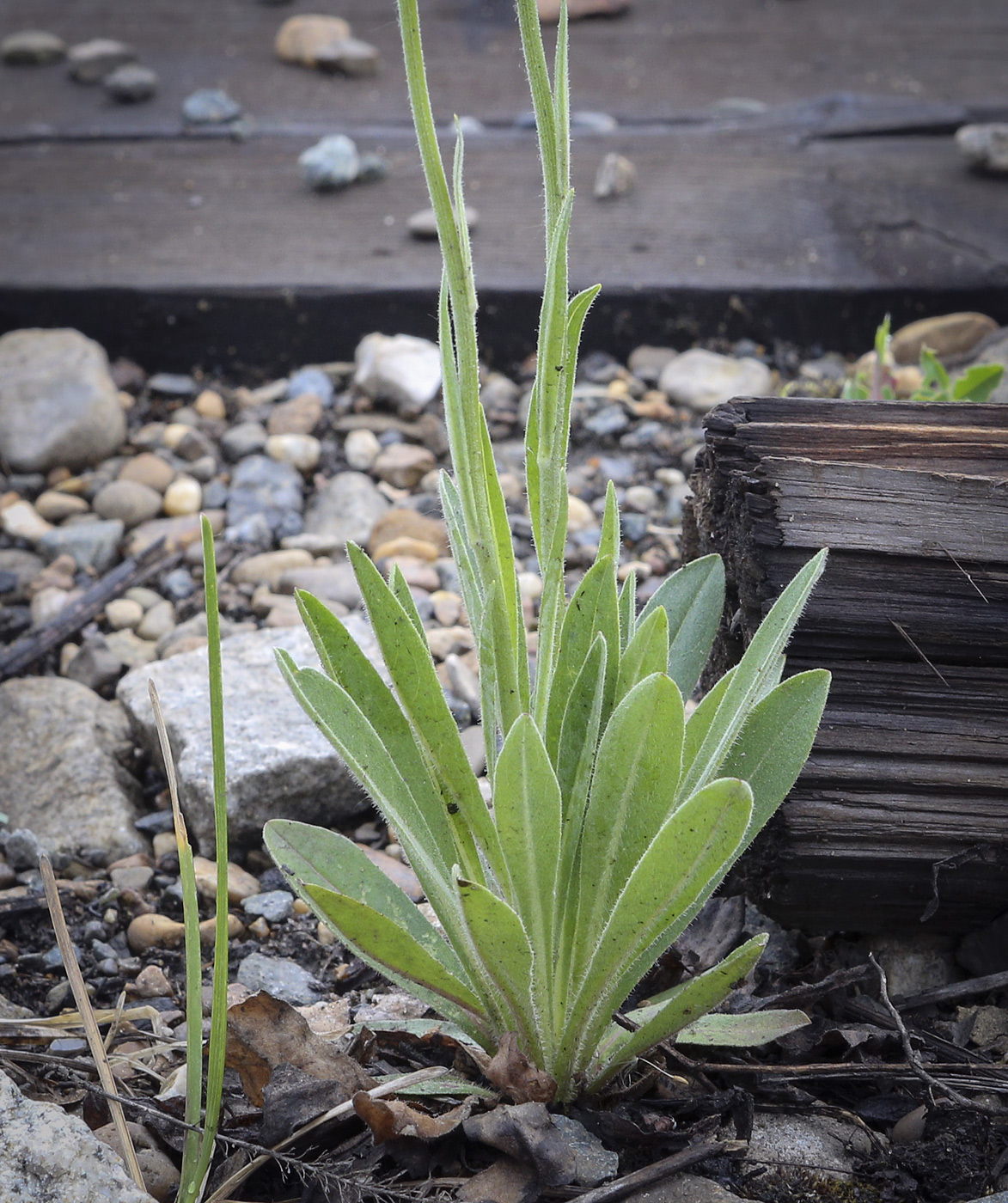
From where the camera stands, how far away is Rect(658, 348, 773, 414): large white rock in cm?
305

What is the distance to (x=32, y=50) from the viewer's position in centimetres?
459

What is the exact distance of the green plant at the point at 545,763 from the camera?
97 centimetres

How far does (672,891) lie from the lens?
0.97 metres

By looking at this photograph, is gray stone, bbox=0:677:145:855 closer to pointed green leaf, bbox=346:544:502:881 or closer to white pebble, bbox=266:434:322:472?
pointed green leaf, bbox=346:544:502:881

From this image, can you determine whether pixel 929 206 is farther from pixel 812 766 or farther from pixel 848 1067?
pixel 848 1067

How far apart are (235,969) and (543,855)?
661 mm

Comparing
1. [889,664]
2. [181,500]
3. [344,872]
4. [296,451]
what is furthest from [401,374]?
[344,872]

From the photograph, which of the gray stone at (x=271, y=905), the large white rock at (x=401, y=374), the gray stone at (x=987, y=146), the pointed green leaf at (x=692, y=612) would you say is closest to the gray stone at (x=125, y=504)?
the large white rock at (x=401, y=374)

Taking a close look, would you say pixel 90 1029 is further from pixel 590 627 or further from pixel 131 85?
pixel 131 85

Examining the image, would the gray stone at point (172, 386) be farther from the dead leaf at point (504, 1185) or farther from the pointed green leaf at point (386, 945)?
the dead leaf at point (504, 1185)

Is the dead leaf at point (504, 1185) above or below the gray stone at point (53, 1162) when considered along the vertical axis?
below

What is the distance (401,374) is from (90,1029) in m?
2.20

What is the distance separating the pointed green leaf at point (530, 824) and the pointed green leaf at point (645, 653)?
152 millimetres

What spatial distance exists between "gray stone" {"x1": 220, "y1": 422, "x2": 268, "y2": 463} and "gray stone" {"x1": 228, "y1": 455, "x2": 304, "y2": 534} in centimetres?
6
